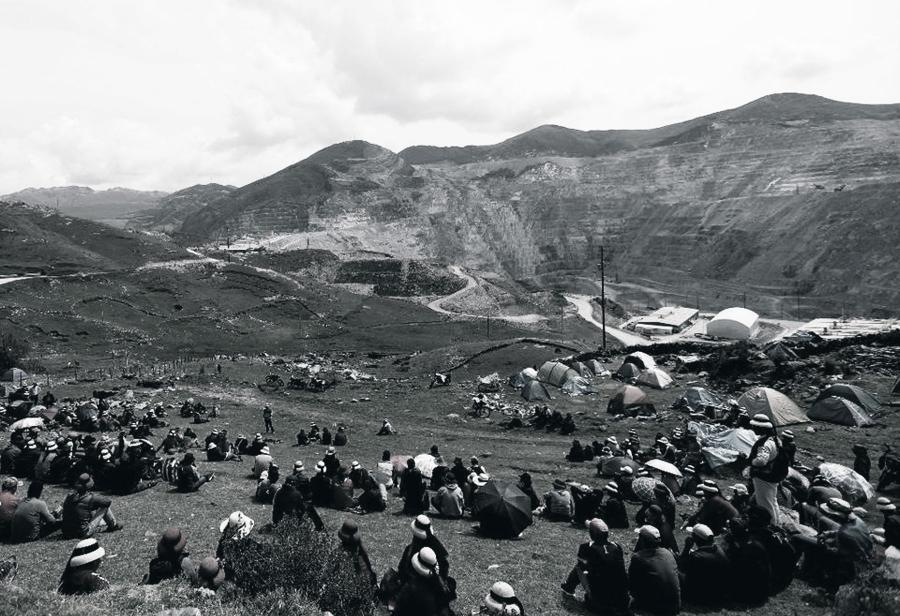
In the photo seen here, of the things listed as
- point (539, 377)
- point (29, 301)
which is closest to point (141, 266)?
point (29, 301)

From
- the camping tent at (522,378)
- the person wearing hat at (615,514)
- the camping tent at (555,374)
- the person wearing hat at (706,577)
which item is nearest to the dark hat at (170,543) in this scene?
the person wearing hat at (706,577)

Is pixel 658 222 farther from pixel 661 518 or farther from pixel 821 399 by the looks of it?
pixel 661 518

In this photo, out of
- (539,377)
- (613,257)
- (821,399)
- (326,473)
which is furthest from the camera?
(613,257)

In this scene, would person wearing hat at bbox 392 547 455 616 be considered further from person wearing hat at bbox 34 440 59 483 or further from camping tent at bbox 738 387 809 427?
camping tent at bbox 738 387 809 427

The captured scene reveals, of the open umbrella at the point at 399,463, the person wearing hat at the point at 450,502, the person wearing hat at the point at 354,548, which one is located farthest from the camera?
the open umbrella at the point at 399,463

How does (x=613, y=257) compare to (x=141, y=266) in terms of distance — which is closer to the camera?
(x=141, y=266)

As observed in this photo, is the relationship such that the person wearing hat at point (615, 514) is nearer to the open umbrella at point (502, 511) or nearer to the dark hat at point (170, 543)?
the open umbrella at point (502, 511)
